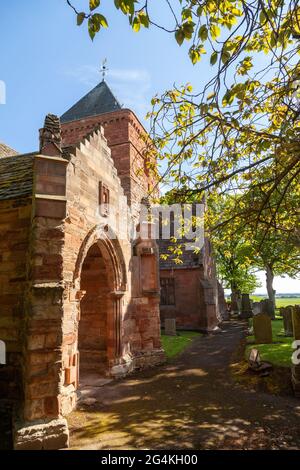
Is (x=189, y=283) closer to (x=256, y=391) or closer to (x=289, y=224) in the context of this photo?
(x=289, y=224)

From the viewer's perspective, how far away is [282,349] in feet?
34.9

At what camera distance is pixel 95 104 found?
1700cm

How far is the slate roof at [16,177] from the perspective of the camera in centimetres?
705

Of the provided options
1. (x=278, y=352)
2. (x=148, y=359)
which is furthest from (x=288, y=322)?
(x=148, y=359)

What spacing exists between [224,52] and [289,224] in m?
8.09

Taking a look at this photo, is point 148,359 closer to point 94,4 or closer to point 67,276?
point 67,276

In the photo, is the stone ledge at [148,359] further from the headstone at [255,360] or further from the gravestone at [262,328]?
the gravestone at [262,328]

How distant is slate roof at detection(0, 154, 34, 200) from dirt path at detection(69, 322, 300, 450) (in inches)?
200

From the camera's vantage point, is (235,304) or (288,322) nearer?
(288,322)

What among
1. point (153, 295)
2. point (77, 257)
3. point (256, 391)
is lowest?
point (256, 391)

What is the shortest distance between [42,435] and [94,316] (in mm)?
5721

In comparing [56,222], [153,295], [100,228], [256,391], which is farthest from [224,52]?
[153,295]

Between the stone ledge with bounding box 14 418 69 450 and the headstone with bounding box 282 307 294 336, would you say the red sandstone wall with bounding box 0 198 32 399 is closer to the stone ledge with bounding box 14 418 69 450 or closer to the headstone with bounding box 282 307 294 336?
the stone ledge with bounding box 14 418 69 450

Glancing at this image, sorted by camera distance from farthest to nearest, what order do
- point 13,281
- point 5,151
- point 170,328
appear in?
point 170,328 < point 5,151 < point 13,281
